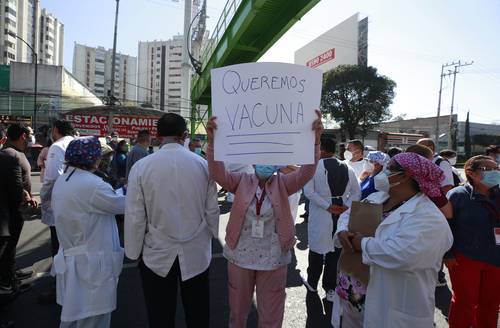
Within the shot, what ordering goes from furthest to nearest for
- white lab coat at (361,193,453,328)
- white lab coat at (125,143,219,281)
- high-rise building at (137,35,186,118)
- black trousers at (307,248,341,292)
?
1. high-rise building at (137,35,186,118)
2. black trousers at (307,248,341,292)
3. white lab coat at (125,143,219,281)
4. white lab coat at (361,193,453,328)

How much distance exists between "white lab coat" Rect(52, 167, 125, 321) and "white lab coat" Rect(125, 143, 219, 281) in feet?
0.91

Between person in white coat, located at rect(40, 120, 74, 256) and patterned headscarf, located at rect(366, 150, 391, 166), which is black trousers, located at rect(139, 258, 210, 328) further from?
patterned headscarf, located at rect(366, 150, 391, 166)

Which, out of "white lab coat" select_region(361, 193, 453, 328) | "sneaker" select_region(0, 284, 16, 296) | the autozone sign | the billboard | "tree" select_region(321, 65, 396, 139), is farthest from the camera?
the autozone sign

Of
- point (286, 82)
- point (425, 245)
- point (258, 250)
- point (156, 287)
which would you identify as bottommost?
point (156, 287)

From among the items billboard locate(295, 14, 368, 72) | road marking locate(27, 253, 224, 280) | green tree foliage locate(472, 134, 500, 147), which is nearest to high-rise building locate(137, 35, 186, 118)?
billboard locate(295, 14, 368, 72)

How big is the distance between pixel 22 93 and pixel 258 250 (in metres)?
50.0

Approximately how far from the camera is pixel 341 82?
3778cm

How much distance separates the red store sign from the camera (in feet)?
80.3

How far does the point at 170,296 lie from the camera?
2.62 metres

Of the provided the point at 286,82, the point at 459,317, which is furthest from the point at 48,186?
the point at 459,317

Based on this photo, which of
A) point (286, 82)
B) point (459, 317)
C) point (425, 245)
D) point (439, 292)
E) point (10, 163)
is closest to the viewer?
point (425, 245)

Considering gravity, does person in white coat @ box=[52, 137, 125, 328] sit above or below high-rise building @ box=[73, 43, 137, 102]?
below

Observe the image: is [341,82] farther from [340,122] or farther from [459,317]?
[459,317]

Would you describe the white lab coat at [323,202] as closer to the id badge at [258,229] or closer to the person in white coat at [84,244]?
the id badge at [258,229]
